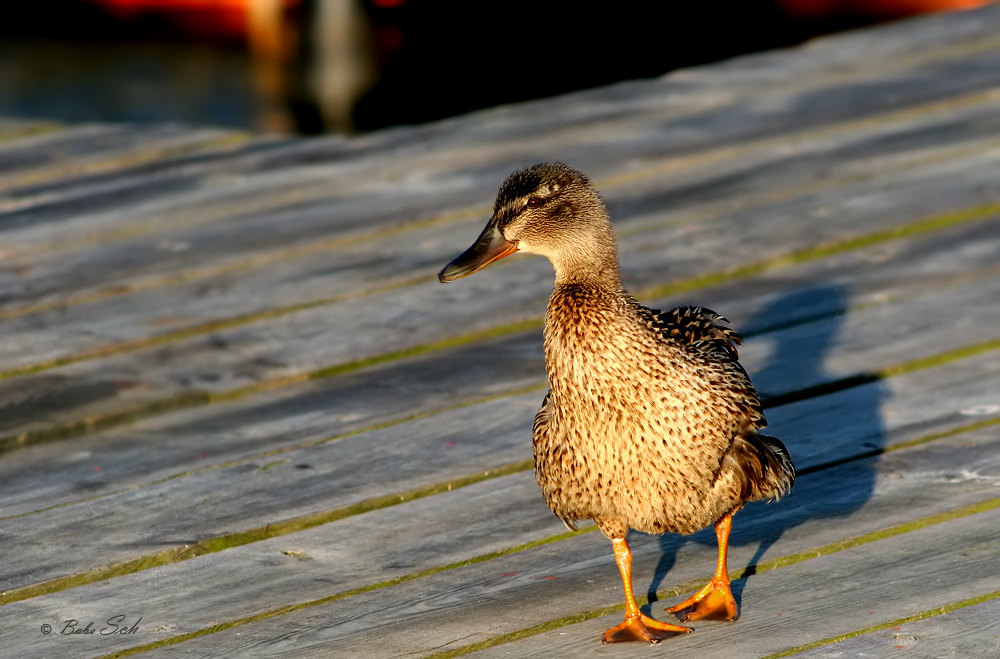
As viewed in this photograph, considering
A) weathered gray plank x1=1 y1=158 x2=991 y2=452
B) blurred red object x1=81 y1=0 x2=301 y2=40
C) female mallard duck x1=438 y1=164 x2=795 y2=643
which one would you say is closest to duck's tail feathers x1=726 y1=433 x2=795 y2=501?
female mallard duck x1=438 y1=164 x2=795 y2=643

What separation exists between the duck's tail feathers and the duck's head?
0.53 m

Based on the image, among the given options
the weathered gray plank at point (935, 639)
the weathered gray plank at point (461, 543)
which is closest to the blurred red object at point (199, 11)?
the weathered gray plank at point (461, 543)

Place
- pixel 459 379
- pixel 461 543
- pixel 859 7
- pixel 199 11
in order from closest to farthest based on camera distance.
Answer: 1. pixel 461 543
2. pixel 459 379
3. pixel 859 7
4. pixel 199 11

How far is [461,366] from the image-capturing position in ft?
16.5

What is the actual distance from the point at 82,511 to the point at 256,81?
5.96 metres

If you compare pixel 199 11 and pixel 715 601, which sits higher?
pixel 199 11

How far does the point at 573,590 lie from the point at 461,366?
1445 millimetres

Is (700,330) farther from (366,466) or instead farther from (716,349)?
(366,466)

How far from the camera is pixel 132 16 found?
455 inches

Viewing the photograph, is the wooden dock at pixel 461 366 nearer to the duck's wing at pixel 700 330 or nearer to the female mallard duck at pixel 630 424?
the female mallard duck at pixel 630 424

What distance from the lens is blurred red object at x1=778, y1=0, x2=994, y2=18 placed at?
11.0m

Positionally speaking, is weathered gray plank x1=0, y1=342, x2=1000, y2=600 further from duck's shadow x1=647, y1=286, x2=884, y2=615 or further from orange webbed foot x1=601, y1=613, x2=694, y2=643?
orange webbed foot x1=601, y1=613, x2=694, y2=643

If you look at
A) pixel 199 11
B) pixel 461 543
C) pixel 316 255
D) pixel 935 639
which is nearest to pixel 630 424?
pixel 461 543

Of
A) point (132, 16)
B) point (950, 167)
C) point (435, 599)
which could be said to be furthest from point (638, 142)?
point (132, 16)
